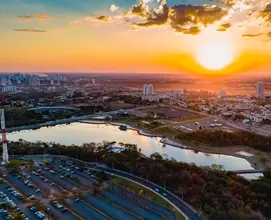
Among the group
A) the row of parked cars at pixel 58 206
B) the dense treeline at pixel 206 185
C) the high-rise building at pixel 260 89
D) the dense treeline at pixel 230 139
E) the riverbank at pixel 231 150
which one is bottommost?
the riverbank at pixel 231 150

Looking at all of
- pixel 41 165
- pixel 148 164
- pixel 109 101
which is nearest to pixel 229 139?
pixel 148 164

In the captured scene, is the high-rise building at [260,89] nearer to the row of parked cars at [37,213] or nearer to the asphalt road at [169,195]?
the asphalt road at [169,195]

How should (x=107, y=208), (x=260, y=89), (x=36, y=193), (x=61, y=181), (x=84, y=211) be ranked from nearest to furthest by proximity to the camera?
(x=84, y=211) < (x=107, y=208) < (x=36, y=193) < (x=61, y=181) < (x=260, y=89)

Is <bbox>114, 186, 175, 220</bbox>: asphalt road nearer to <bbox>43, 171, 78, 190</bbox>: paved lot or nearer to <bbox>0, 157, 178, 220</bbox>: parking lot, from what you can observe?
<bbox>0, 157, 178, 220</bbox>: parking lot

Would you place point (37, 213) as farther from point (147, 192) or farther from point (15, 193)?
point (147, 192)

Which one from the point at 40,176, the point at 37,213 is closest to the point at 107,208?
the point at 37,213

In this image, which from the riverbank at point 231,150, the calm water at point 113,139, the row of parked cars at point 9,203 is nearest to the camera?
the row of parked cars at point 9,203

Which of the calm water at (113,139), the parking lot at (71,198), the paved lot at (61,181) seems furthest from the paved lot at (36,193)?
the calm water at (113,139)
